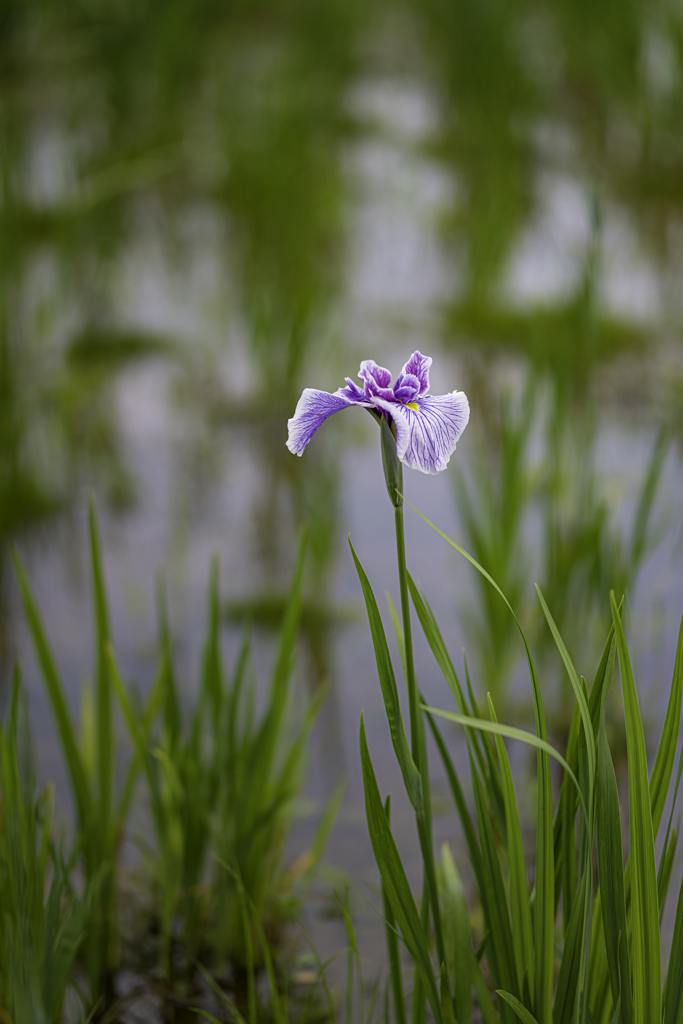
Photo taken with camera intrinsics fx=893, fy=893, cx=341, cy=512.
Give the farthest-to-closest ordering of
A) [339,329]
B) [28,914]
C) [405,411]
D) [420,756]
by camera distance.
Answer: [339,329]
[28,914]
[420,756]
[405,411]

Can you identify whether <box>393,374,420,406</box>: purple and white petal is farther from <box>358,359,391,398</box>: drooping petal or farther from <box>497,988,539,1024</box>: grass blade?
<box>497,988,539,1024</box>: grass blade

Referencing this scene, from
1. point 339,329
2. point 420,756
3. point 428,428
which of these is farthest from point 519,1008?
point 339,329

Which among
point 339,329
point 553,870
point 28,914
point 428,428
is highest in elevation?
point 339,329

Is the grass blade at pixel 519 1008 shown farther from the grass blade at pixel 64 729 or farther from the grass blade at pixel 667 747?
the grass blade at pixel 64 729

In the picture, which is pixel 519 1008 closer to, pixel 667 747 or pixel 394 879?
pixel 394 879

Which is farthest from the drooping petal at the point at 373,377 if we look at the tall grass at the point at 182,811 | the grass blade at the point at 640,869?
the tall grass at the point at 182,811

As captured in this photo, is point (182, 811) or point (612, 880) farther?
point (182, 811)

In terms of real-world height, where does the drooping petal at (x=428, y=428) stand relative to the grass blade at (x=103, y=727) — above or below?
above
